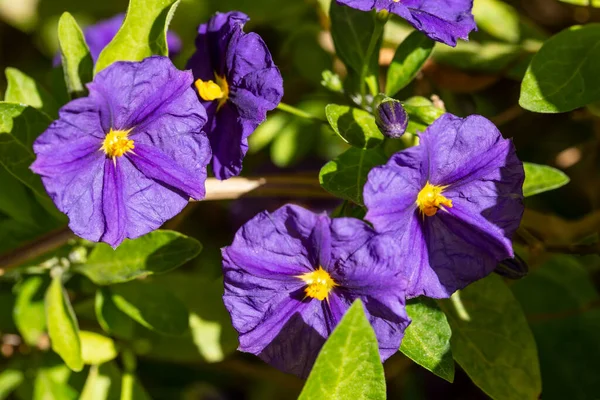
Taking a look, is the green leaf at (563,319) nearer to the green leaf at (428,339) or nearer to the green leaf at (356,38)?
the green leaf at (428,339)

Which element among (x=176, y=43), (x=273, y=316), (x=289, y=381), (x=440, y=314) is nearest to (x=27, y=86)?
(x=176, y=43)

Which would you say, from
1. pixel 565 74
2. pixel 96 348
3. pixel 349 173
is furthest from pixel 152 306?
pixel 565 74

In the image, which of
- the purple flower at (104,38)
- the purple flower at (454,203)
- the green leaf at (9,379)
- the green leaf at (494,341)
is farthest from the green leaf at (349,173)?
the green leaf at (9,379)

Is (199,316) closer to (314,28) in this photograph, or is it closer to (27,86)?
(27,86)

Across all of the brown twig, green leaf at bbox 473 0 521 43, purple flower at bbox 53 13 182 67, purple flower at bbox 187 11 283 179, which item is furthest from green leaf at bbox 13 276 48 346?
green leaf at bbox 473 0 521 43

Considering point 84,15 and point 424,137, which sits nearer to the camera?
point 424,137

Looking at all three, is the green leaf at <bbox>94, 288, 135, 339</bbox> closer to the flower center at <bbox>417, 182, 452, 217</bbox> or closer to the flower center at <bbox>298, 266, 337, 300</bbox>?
the flower center at <bbox>298, 266, 337, 300</bbox>
